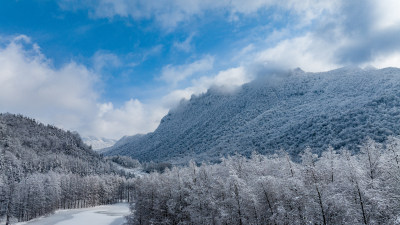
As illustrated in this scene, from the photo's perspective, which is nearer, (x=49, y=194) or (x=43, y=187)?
(x=43, y=187)

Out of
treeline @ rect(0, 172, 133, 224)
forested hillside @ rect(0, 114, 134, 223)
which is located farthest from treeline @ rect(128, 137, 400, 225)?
forested hillside @ rect(0, 114, 134, 223)

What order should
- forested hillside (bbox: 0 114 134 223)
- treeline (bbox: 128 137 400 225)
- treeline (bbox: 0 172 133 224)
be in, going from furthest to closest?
forested hillside (bbox: 0 114 134 223) → treeline (bbox: 0 172 133 224) → treeline (bbox: 128 137 400 225)

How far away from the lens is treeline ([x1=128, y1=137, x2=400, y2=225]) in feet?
87.5

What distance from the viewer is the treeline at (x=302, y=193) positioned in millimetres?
26656

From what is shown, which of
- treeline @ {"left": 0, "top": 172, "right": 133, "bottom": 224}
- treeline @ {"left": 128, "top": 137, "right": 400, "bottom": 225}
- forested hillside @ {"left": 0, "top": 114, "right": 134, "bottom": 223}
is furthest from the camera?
forested hillside @ {"left": 0, "top": 114, "right": 134, "bottom": 223}

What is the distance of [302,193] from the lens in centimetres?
2989

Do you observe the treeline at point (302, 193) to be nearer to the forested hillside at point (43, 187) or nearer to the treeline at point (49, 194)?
the treeline at point (49, 194)

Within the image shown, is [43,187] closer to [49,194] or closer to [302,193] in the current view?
[49,194]

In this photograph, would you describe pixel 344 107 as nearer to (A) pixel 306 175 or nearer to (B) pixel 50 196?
(A) pixel 306 175

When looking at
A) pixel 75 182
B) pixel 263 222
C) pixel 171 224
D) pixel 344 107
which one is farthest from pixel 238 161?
pixel 344 107

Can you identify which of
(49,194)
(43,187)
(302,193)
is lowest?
(49,194)

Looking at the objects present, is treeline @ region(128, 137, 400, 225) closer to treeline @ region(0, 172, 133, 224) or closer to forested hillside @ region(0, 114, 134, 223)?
treeline @ region(0, 172, 133, 224)

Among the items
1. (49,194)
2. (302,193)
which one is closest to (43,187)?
(49,194)

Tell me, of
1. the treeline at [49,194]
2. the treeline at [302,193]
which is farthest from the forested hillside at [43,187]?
the treeline at [302,193]
